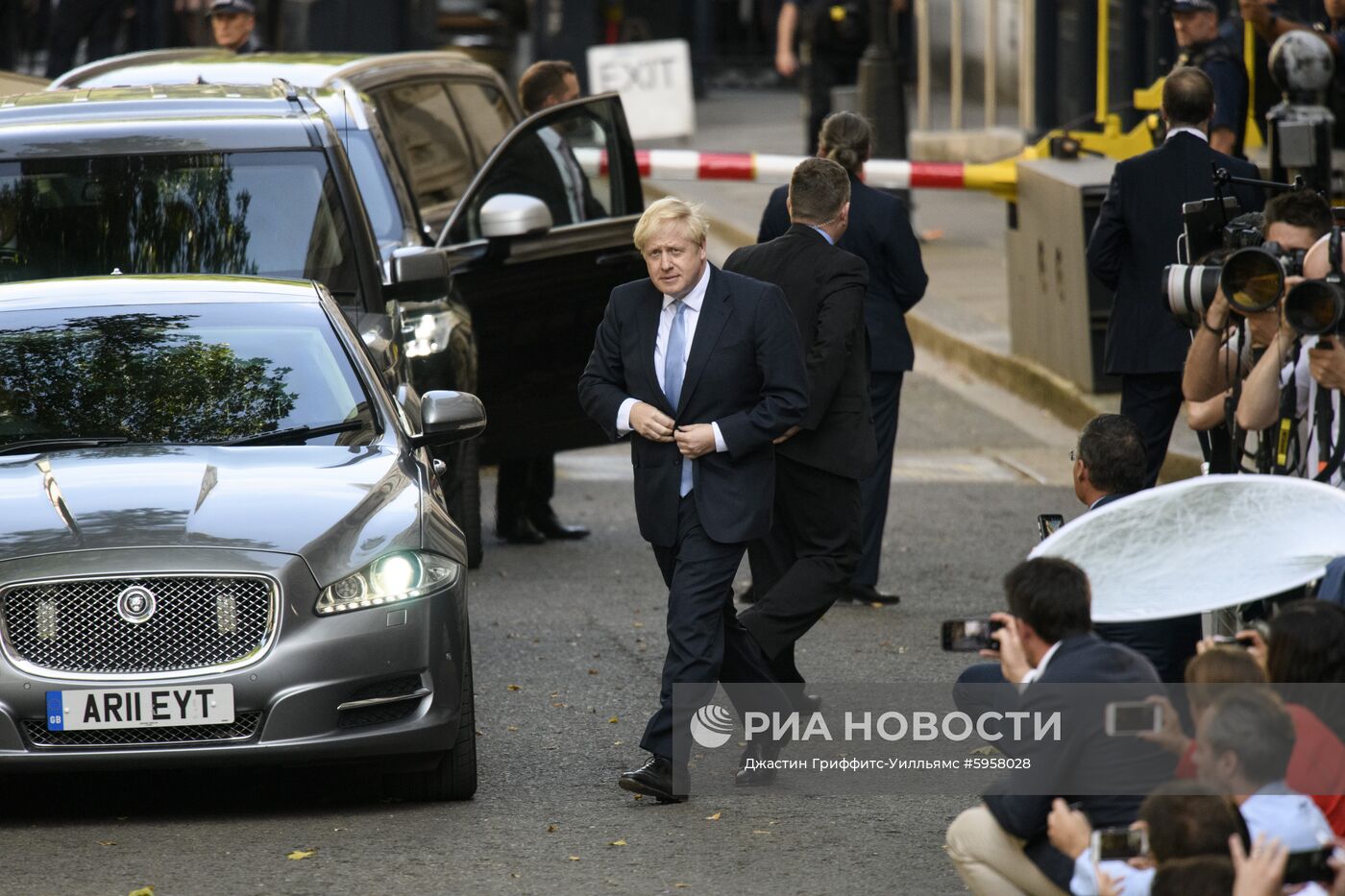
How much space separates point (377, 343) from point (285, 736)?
284 cm

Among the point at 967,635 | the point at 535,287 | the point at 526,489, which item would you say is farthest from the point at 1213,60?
the point at 967,635

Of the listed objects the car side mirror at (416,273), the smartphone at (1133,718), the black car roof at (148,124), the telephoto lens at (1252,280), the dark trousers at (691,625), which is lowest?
the dark trousers at (691,625)

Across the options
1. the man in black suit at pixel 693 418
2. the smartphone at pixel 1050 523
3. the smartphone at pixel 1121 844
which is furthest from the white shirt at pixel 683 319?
the smartphone at pixel 1121 844

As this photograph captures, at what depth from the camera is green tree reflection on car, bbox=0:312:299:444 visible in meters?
6.98

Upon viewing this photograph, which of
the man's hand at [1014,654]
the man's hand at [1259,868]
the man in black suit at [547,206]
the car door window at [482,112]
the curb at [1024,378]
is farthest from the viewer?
the car door window at [482,112]

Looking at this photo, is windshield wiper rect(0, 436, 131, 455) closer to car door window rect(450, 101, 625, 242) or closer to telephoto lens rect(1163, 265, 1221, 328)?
telephoto lens rect(1163, 265, 1221, 328)

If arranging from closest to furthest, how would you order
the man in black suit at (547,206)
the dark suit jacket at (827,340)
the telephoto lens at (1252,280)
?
the telephoto lens at (1252,280) → the dark suit jacket at (827,340) → the man in black suit at (547,206)

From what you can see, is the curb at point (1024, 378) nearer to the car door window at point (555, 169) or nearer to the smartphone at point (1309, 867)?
the car door window at point (555, 169)

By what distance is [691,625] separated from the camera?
6.59 m

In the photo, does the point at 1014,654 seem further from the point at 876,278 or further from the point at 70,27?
the point at 70,27

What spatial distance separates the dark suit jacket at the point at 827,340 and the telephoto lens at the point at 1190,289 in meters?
0.99

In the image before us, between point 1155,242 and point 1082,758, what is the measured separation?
4.66 m

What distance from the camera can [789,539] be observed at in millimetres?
7480

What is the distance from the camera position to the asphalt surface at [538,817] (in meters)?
5.89
